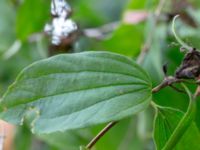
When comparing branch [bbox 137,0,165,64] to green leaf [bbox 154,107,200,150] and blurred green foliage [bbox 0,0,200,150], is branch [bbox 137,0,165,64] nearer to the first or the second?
blurred green foliage [bbox 0,0,200,150]

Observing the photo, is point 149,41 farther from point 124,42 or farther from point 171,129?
point 171,129

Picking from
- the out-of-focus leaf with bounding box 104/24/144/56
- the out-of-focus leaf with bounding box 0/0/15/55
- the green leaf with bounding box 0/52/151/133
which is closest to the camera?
the green leaf with bounding box 0/52/151/133

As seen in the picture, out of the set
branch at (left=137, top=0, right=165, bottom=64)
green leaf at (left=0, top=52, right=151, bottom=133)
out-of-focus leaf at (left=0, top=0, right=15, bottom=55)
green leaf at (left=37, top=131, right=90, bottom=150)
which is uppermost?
green leaf at (left=0, top=52, right=151, bottom=133)

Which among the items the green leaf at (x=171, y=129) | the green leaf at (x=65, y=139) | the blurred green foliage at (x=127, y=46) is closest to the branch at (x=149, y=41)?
the blurred green foliage at (x=127, y=46)

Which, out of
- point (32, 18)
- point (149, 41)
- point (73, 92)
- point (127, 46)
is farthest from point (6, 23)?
point (73, 92)

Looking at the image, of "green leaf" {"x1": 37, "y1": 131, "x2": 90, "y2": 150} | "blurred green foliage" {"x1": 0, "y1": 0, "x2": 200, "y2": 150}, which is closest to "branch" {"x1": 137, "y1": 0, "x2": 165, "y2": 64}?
"blurred green foliage" {"x1": 0, "y1": 0, "x2": 200, "y2": 150}

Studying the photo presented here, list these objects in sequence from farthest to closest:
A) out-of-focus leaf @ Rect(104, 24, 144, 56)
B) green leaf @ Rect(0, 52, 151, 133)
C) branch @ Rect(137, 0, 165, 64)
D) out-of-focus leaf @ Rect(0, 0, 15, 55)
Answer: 1. out-of-focus leaf @ Rect(0, 0, 15, 55)
2. out-of-focus leaf @ Rect(104, 24, 144, 56)
3. branch @ Rect(137, 0, 165, 64)
4. green leaf @ Rect(0, 52, 151, 133)
